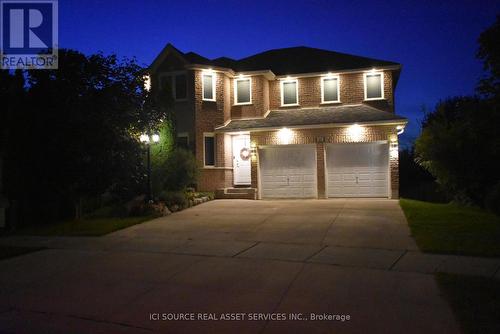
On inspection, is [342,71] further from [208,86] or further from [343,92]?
[208,86]

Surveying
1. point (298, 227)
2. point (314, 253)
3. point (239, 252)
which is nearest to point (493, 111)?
point (298, 227)

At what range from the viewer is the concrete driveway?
488cm

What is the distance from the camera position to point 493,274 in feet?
21.3

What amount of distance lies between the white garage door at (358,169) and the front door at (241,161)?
13.0ft

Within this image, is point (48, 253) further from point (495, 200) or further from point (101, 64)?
point (495, 200)

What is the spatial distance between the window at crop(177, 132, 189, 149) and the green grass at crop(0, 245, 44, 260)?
34.9 ft

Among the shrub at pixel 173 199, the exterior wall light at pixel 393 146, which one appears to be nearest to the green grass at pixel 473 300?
the shrub at pixel 173 199

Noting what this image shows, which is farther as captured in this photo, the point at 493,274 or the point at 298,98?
the point at 298,98

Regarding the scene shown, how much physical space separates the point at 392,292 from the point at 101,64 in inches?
459

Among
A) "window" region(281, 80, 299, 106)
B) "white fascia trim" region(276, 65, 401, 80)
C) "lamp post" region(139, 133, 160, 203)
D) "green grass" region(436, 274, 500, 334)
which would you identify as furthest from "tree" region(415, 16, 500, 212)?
"lamp post" region(139, 133, 160, 203)

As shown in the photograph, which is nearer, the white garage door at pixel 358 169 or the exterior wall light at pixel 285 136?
the white garage door at pixel 358 169

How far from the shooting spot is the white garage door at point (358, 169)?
17.5 metres

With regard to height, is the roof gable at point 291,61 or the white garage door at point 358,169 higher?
the roof gable at point 291,61

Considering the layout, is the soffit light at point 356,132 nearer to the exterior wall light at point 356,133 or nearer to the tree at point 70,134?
the exterior wall light at point 356,133
